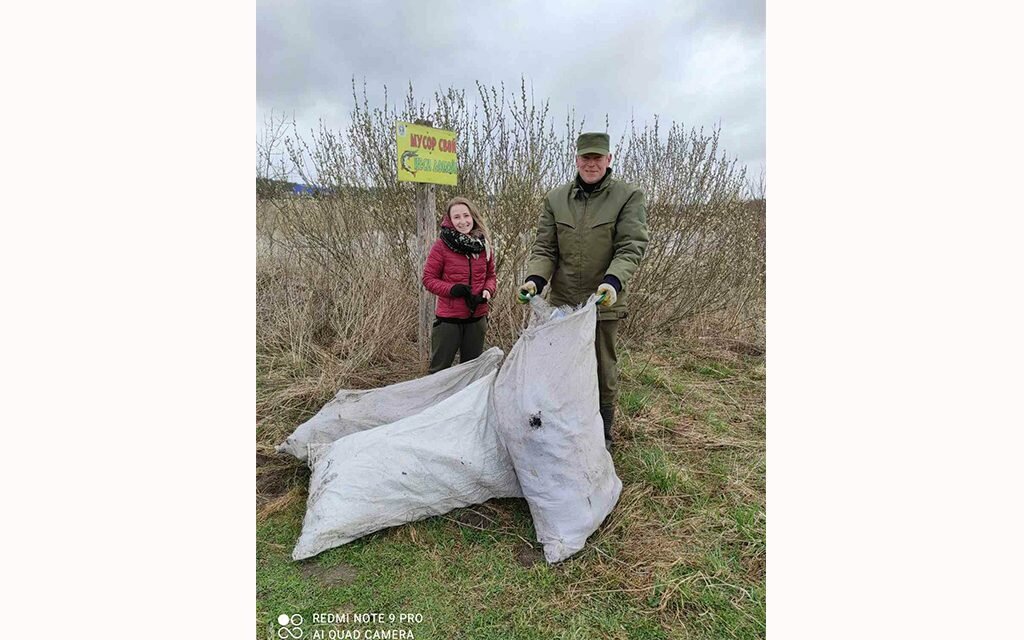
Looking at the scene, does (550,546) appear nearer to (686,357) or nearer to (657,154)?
(686,357)

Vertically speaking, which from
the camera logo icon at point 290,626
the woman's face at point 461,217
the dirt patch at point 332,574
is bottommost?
the camera logo icon at point 290,626

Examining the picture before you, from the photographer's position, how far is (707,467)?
244cm

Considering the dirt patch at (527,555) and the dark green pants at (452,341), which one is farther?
the dark green pants at (452,341)

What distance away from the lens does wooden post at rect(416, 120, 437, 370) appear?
3246 millimetres

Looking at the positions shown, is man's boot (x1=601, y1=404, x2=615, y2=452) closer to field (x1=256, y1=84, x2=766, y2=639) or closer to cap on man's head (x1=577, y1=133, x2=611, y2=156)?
field (x1=256, y1=84, x2=766, y2=639)

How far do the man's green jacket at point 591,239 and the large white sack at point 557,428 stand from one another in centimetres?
35

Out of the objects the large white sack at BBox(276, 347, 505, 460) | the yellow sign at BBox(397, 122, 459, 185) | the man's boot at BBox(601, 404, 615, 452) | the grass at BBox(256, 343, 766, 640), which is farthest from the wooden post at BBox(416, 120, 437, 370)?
the man's boot at BBox(601, 404, 615, 452)

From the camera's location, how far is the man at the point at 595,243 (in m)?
2.09

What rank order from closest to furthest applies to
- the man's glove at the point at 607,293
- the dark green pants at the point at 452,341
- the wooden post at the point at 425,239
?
the man's glove at the point at 607,293
the dark green pants at the point at 452,341
the wooden post at the point at 425,239

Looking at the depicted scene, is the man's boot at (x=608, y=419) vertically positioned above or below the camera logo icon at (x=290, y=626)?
above

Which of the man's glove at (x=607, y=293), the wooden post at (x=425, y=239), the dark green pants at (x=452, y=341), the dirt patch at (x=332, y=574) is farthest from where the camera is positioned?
the wooden post at (x=425, y=239)

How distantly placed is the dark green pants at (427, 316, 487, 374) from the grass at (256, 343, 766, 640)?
2.96 ft

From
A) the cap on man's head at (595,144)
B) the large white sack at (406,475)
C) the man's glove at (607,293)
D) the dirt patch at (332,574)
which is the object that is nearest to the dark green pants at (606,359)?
the man's glove at (607,293)

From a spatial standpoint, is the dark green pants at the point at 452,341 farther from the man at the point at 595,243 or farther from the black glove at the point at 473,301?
the man at the point at 595,243
